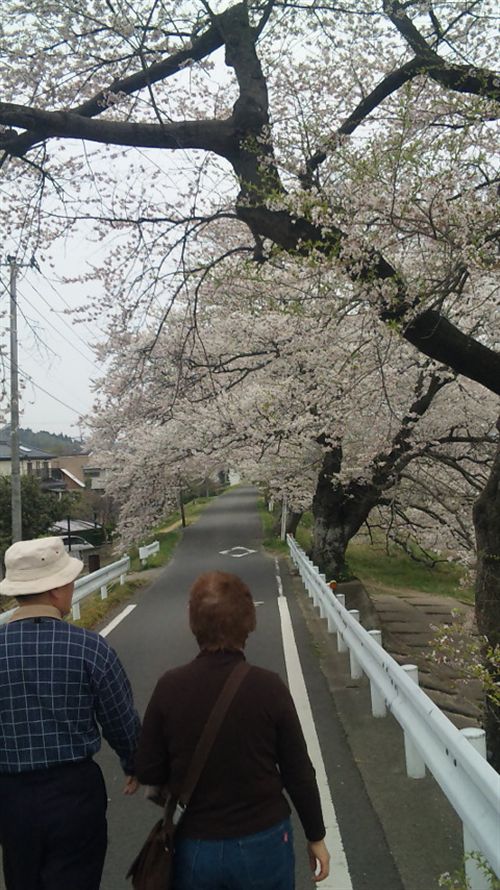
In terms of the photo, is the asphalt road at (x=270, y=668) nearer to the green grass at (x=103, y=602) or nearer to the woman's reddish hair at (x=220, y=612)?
the green grass at (x=103, y=602)

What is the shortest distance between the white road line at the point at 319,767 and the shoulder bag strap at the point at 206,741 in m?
1.69

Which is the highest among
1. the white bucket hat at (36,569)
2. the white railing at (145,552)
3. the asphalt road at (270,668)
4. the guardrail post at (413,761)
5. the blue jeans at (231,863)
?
the white bucket hat at (36,569)

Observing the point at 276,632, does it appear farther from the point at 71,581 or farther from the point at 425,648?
the point at 71,581

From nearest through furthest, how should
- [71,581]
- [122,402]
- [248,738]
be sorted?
[248,738] < [71,581] < [122,402]

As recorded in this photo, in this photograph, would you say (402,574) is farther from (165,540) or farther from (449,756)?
(449,756)

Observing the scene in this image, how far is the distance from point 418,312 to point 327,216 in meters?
1.03

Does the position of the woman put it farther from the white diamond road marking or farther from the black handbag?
the white diamond road marking

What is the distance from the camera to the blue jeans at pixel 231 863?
2.38m

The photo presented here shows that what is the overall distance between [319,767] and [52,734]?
3.12 meters

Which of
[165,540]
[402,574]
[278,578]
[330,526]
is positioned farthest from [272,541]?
[330,526]

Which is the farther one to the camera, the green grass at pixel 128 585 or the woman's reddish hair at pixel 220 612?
the green grass at pixel 128 585

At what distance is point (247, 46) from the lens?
6457 mm

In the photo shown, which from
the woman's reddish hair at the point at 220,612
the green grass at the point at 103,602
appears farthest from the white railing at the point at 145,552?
the woman's reddish hair at the point at 220,612

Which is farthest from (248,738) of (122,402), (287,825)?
(122,402)
